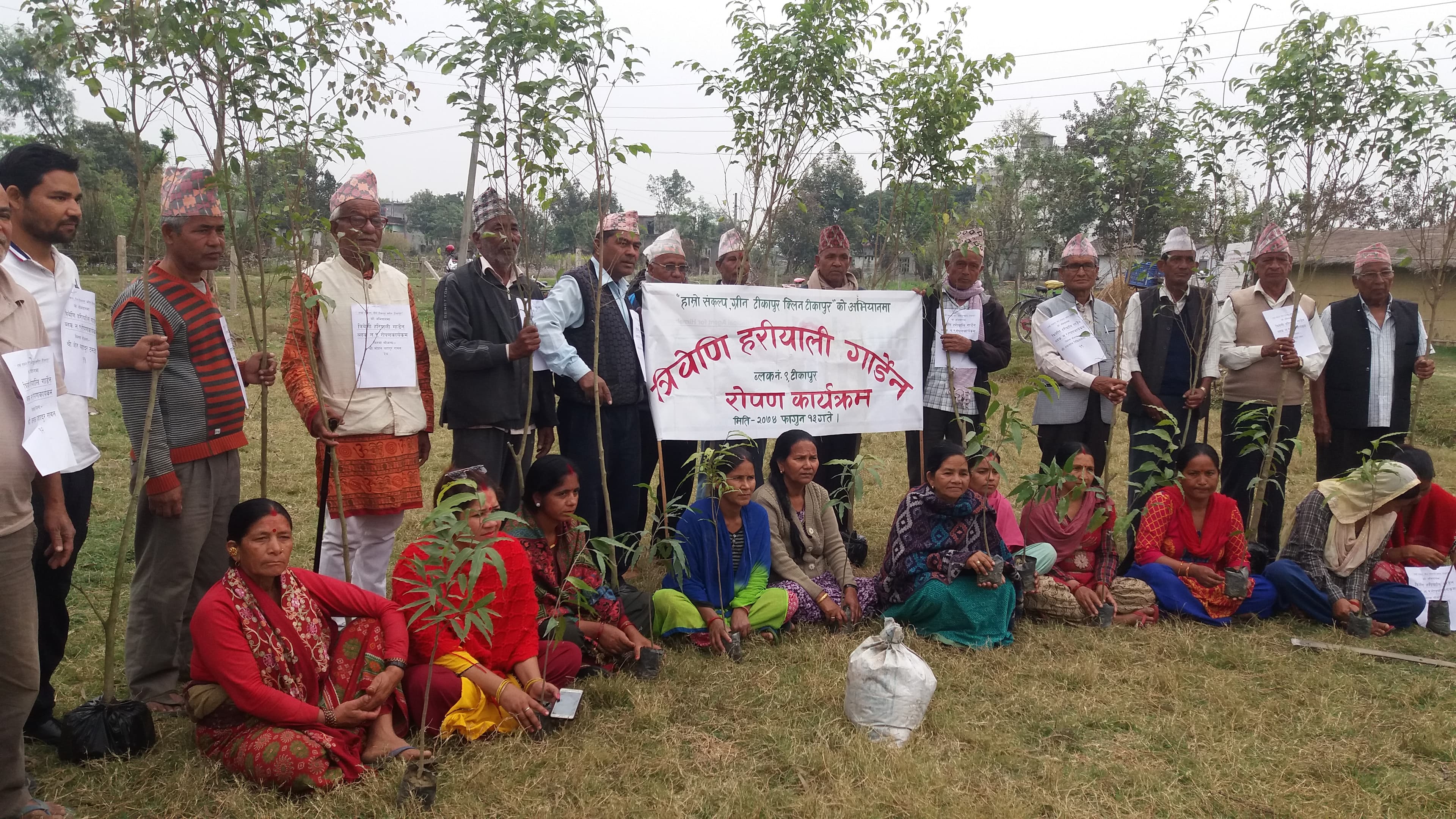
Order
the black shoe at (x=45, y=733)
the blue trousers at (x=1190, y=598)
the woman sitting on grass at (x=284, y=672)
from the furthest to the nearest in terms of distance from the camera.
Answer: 1. the blue trousers at (x=1190, y=598)
2. the black shoe at (x=45, y=733)
3. the woman sitting on grass at (x=284, y=672)

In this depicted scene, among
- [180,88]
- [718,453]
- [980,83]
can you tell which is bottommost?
[718,453]

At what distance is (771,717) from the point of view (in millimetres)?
3672

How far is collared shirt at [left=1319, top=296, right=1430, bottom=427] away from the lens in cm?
570

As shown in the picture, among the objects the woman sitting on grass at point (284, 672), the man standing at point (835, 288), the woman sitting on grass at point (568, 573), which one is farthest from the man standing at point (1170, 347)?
the woman sitting on grass at point (284, 672)

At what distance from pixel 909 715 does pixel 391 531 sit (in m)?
2.48

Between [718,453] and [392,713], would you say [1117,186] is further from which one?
[392,713]

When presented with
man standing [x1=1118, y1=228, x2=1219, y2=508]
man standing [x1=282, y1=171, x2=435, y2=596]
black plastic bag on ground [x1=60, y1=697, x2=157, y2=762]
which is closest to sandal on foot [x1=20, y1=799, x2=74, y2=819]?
black plastic bag on ground [x1=60, y1=697, x2=157, y2=762]

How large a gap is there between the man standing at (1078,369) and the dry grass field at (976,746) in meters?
1.30

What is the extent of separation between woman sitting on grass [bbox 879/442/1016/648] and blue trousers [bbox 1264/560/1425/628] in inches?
60.8

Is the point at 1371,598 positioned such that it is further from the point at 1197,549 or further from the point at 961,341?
the point at 961,341

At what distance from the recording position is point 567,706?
3.53 m

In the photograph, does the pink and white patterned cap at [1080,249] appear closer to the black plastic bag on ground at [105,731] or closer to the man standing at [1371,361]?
the man standing at [1371,361]

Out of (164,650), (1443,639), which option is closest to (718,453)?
(164,650)

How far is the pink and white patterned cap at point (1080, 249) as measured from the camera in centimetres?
569
